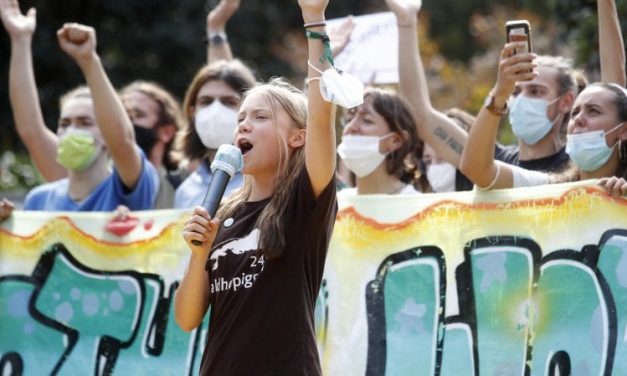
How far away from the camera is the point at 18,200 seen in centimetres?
1082

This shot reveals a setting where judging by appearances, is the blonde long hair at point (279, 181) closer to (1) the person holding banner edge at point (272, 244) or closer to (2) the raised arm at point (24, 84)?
(1) the person holding banner edge at point (272, 244)

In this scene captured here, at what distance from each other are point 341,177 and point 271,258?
2.94 meters

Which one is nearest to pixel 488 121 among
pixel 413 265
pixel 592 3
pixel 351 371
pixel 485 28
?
pixel 413 265

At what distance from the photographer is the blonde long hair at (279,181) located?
361 centimetres

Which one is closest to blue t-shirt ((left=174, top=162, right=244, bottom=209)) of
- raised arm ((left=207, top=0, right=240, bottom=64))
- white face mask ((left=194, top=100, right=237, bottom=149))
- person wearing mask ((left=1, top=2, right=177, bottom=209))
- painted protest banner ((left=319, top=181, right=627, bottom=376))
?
white face mask ((left=194, top=100, right=237, bottom=149))

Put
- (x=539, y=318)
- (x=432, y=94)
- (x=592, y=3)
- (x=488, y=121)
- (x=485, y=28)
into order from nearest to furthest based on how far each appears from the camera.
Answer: (x=539, y=318)
(x=488, y=121)
(x=592, y=3)
(x=432, y=94)
(x=485, y=28)

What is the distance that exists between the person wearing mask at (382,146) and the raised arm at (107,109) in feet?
3.53

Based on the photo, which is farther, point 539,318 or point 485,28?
point 485,28

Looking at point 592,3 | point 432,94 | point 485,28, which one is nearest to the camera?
point 592,3

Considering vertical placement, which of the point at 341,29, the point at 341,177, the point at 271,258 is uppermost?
the point at 341,29

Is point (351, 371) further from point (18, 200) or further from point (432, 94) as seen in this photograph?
point (432, 94)

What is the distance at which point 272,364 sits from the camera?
355 centimetres

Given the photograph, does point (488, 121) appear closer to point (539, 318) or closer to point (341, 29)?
point (539, 318)

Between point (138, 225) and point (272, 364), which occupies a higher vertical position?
point (138, 225)
